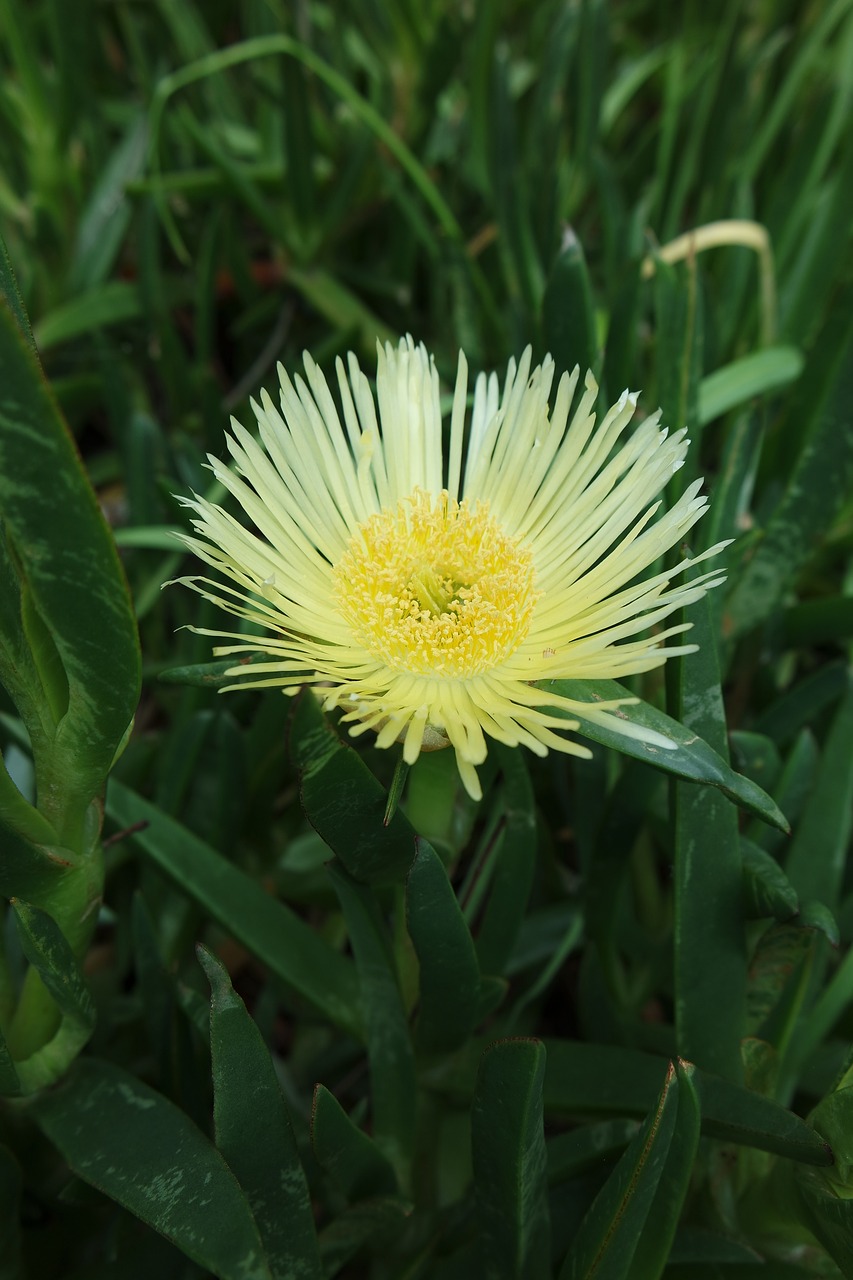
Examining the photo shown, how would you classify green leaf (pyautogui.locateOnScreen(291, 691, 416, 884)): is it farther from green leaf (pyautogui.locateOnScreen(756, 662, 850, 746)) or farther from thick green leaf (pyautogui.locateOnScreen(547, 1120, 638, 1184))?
green leaf (pyautogui.locateOnScreen(756, 662, 850, 746))

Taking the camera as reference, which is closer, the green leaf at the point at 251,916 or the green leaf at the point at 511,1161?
the green leaf at the point at 511,1161

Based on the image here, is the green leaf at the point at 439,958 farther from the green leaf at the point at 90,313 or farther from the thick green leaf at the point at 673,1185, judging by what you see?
the green leaf at the point at 90,313

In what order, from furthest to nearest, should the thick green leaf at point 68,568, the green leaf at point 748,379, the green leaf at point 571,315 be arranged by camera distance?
the green leaf at point 748,379 → the green leaf at point 571,315 → the thick green leaf at point 68,568

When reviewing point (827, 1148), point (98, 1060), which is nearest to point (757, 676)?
point (827, 1148)

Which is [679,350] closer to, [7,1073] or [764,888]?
[764,888]

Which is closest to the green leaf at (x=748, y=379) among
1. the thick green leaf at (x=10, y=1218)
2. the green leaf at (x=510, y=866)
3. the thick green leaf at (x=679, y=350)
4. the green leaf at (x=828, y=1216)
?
the thick green leaf at (x=679, y=350)

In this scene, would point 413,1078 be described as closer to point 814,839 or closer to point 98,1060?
point 98,1060
